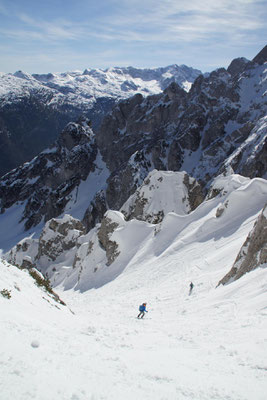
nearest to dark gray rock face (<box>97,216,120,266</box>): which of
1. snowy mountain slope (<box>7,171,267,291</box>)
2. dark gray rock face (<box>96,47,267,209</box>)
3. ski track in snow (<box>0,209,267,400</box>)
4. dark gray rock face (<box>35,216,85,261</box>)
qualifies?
snowy mountain slope (<box>7,171,267,291</box>)

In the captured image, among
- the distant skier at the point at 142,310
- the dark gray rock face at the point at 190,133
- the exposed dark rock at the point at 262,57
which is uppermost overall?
the exposed dark rock at the point at 262,57

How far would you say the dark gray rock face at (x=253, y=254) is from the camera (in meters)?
17.8

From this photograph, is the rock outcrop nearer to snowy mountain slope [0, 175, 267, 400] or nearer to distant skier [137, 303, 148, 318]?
snowy mountain slope [0, 175, 267, 400]

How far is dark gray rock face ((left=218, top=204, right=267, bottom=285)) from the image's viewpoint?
17773mm

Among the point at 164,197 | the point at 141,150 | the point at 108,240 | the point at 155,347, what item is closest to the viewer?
the point at 155,347

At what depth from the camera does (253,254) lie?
18750mm

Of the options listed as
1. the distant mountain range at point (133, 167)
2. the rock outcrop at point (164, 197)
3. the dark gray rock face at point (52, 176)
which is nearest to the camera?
the rock outcrop at point (164, 197)

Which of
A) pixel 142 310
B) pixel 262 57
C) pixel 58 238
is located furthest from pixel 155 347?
pixel 262 57

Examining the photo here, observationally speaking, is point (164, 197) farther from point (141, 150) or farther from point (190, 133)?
point (190, 133)

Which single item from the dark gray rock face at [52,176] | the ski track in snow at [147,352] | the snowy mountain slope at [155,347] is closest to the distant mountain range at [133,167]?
the dark gray rock face at [52,176]

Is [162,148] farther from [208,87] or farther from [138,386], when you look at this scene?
[138,386]

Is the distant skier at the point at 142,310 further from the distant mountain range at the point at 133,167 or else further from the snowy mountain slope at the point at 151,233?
the distant mountain range at the point at 133,167

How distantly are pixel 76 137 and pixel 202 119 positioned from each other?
5776 centimetres

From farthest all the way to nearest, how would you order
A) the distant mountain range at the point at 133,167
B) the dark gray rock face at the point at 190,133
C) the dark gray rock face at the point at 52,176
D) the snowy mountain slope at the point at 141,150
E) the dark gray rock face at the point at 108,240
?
the dark gray rock face at the point at 52,176 < the snowy mountain slope at the point at 141,150 < the dark gray rock face at the point at 190,133 < the distant mountain range at the point at 133,167 < the dark gray rock face at the point at 108,240
